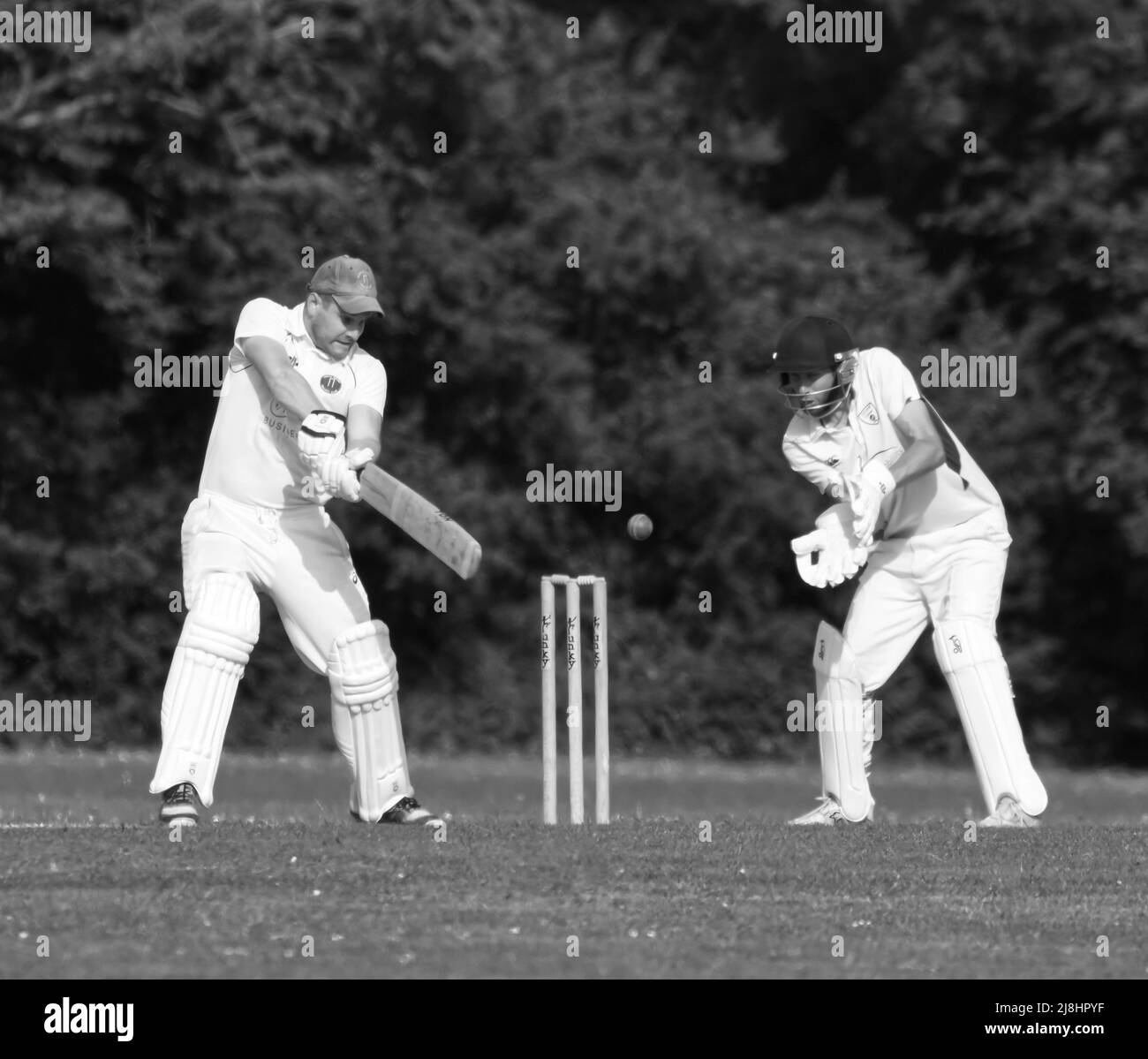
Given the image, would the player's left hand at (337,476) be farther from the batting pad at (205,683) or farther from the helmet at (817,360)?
the helmet at (817,360)

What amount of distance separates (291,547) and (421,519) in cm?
45

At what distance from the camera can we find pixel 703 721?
16484 millimetres

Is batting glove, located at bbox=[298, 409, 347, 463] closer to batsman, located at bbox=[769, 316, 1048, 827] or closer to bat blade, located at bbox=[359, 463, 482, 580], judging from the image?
bat blade, located at bbox=[359, 463, 482, 580]

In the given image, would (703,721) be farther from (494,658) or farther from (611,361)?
(611,361)

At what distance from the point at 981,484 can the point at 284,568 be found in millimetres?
2547

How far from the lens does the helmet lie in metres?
8.17

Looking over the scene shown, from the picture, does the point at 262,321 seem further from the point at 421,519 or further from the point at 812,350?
the point at 812,350

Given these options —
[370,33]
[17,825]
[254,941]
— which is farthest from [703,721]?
[254,941]

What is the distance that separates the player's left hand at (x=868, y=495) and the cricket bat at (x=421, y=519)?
51.8 inches

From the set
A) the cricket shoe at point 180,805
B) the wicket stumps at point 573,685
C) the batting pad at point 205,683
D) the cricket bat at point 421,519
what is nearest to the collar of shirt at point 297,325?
the cricket bat at point 421,519

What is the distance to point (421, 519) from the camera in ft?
26.3

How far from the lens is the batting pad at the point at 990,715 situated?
8234mm

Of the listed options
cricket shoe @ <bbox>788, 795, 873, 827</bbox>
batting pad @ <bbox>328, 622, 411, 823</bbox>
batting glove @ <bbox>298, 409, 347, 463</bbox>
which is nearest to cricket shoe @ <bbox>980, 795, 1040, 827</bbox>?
cricket shoe @ <bbox>788, 795, 873, 827</bbox>

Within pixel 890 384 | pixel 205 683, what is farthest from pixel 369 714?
pixel 890 384
